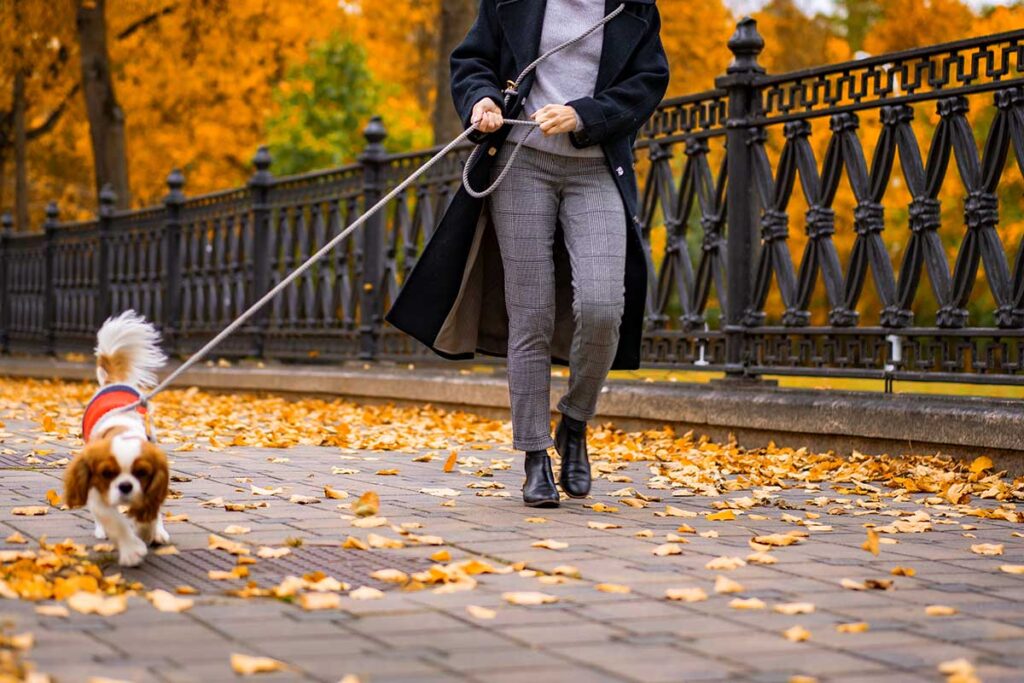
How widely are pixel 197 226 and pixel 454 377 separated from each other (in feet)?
18.8

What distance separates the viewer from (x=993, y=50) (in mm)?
7164

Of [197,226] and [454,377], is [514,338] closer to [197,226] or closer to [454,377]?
[454,377]

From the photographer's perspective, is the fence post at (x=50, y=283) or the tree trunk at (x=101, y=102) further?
the tree trunk at (x=101, y=102)

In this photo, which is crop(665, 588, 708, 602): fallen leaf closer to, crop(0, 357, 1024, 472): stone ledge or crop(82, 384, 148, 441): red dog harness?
crop(82, 384, 148, 441): red dog harness

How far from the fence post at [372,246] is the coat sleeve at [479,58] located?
255 inches

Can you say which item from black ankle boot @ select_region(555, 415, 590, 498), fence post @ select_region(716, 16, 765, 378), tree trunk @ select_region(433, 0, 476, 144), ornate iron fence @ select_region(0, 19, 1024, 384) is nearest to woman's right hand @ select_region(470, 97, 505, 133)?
black ankle boot @ select_region(555, 415, 590, 498)

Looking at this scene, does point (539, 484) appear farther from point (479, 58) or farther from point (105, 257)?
point (105, 257)

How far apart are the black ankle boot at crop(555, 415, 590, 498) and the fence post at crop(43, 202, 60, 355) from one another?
1595cm

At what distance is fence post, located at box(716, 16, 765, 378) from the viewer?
8633 mm


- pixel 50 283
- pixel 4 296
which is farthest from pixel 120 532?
pixel 4 296

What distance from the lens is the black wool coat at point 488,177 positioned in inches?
223

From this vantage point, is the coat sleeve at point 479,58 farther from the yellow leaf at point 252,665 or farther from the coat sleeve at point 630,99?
the yellow leaf at point 252,665

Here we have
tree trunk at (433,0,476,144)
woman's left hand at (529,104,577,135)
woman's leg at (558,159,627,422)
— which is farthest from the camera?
tree trunk at (433,0,476,144)

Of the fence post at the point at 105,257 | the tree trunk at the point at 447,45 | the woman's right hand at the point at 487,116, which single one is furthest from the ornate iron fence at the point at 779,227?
the fence post at the point at 105,257
